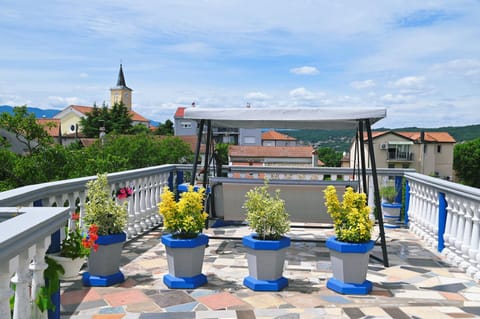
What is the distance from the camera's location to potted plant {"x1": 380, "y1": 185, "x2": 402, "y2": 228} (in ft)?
23.8

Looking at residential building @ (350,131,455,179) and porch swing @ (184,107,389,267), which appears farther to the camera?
residential building @ (350,131,455,179)

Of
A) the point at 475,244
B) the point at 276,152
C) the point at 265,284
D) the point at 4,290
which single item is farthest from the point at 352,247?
the point at 276,152

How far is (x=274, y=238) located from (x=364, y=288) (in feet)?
2.95

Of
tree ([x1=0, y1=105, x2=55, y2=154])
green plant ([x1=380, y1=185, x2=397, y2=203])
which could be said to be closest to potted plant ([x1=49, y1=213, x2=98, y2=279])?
green plant ([x1=380, y1=185, x2=397, y2=203])

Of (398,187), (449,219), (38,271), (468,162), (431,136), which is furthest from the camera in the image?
(431,136)

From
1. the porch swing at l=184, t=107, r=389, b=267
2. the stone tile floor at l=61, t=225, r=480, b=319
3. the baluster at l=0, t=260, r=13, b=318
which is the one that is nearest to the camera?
the baluster at l=0, t=260, r=13, b=318

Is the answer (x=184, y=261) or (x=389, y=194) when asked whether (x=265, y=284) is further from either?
(x=389, y=194)

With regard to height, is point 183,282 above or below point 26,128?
below

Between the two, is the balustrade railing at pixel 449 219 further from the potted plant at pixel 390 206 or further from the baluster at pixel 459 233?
the potted plant at pixel 390 206

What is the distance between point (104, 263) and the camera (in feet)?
12.8

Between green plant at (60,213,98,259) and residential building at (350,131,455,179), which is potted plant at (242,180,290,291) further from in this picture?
residential building at (350,131,455,179)

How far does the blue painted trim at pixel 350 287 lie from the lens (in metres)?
3.73

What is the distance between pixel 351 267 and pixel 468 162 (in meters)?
65.8

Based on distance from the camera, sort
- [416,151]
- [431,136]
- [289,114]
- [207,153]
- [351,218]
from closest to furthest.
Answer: [351,218] → [289,114] → [207,153] → [416,151] → [431,136]
